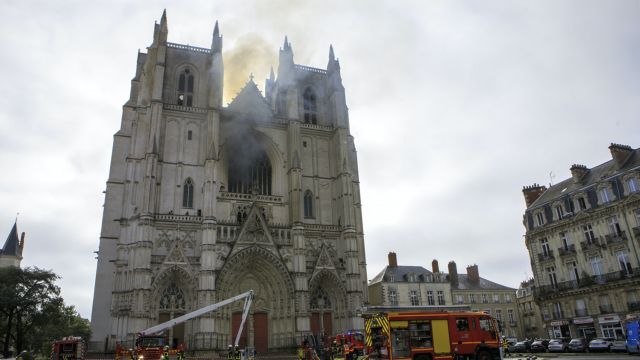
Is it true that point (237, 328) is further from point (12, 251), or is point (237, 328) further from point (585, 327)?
point (12, 251)

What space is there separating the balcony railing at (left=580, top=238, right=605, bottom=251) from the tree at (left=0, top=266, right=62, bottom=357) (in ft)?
120

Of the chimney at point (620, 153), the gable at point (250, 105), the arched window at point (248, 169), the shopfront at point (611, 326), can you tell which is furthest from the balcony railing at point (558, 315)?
the gable at point (250, 105)

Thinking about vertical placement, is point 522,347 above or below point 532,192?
below

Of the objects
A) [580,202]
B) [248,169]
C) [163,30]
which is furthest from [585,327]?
[163,30]

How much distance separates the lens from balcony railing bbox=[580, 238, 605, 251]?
29.8 m

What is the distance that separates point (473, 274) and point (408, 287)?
28.4 feet

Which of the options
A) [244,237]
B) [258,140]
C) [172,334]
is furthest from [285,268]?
[258,140]

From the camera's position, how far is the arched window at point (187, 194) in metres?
31.1

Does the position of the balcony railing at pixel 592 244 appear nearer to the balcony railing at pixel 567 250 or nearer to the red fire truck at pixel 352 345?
the balcony railing at pixel 567 250

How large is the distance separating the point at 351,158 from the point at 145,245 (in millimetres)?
16939

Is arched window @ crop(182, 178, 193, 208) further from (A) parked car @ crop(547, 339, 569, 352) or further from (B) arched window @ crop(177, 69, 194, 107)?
(A) parked car @ crop(547, 339, 569, 352)

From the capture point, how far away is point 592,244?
30406 mm

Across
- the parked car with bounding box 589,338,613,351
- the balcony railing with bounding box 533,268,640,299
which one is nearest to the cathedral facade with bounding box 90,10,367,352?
the balcony railing with bounding box 533,268,640,299

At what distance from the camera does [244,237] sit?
29.8m
